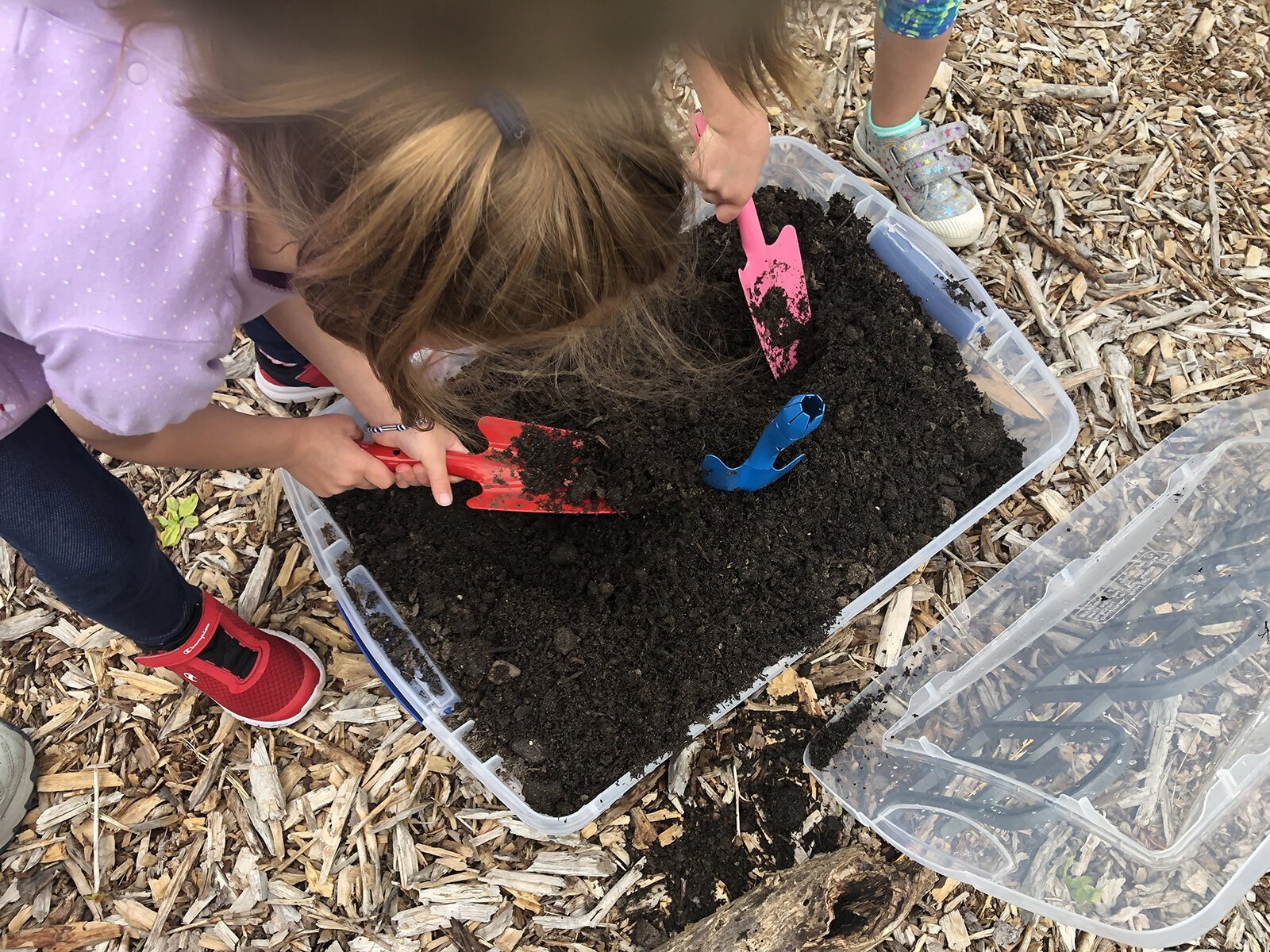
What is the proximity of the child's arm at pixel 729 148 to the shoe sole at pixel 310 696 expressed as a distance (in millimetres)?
947

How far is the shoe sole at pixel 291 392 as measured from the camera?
1469 mm

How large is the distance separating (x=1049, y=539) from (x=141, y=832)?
1485mm

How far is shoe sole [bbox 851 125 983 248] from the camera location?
162cm

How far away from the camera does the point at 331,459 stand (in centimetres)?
115

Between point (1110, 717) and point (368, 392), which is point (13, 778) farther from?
point (1110, 717)

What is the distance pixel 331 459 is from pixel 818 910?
89cm

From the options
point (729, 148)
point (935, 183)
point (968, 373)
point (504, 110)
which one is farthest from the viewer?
point (935, 183)

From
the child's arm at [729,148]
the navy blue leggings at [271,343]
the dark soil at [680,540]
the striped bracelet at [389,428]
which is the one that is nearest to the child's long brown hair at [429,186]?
the child's arm at [729,148]

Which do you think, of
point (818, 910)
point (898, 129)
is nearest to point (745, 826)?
point (818, 910)

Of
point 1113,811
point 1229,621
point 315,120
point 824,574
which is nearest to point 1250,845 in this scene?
point 1113,811

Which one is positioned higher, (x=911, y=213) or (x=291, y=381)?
(x=291, y=381)

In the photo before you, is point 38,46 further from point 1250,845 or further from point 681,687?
point 1250,845

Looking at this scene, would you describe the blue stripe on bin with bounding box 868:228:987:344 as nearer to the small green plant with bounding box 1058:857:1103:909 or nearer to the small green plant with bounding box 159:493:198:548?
the small green plant with bounding box 1058:857:1103:909

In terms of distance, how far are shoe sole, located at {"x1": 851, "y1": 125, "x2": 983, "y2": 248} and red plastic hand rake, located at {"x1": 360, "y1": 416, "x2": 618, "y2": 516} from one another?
874 millimetres
